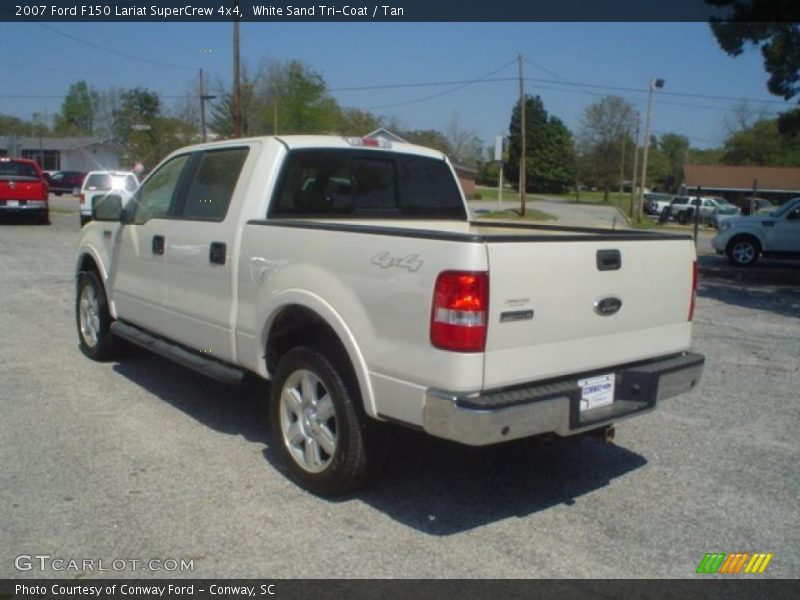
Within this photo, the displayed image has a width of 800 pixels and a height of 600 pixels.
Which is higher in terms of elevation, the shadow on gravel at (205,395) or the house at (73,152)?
the house at (73,152)

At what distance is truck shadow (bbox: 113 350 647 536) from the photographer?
13.4 ft

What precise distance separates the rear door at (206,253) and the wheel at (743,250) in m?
16.5

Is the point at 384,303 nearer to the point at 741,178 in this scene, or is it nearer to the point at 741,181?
the point at 741,181

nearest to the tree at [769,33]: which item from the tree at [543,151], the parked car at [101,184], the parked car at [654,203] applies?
the parked car at [101,184]

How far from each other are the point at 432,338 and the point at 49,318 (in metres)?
7.20

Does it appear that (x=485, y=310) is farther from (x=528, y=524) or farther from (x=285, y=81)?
(x=285, y=81)

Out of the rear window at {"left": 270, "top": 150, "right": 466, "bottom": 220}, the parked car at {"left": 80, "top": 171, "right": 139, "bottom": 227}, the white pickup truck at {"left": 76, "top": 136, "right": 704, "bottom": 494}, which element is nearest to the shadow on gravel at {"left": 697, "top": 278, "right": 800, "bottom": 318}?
the rear window at {"left": 270, "top": 150, "right": 466, "bottom": 220}

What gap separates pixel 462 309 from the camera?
3.39m

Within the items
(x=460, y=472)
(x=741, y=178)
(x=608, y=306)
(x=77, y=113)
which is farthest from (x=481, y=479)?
(x=77, y=113)

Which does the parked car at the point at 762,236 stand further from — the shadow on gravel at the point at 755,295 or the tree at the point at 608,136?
the tree at the point at 608,136

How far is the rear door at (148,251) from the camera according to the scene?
568 centimetres

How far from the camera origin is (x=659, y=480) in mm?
4562

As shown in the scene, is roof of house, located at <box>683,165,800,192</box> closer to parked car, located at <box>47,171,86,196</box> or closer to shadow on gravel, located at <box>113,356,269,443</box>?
parked car, located at <box>47,171,86,196</box>
